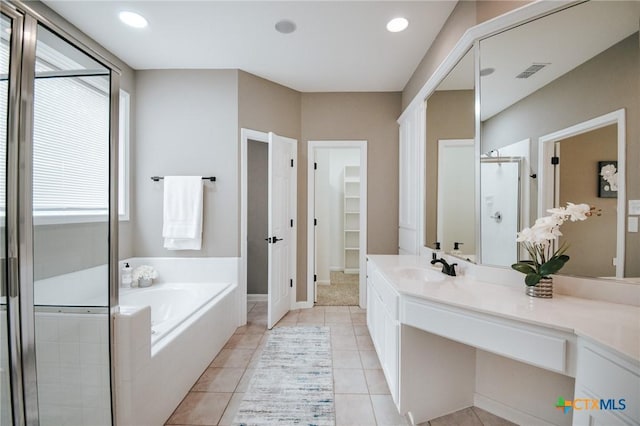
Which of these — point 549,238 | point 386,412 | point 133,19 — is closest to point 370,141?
point 549,238

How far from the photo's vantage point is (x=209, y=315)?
2.21 m

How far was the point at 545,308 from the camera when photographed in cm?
112

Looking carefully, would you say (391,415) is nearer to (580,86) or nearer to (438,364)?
(438,364)

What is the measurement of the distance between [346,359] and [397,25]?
273 centimetres

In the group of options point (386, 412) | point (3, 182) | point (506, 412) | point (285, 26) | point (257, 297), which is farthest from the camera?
point (257, 297)

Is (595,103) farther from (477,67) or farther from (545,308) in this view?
(545,308)

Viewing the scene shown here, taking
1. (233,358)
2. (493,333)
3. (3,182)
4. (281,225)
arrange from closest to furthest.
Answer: (3,182), (493,333), (233,358), (281,225)

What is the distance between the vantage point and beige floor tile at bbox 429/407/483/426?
152cm

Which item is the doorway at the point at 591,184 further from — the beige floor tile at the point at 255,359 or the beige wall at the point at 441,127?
the beige floor tile at the point at 255,359

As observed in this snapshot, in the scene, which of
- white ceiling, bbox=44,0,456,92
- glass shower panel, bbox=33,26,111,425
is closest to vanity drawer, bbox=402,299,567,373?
glass shower panel, bbox=33,26,111,425

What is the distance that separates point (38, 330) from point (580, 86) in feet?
8.71

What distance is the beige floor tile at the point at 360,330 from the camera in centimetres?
269

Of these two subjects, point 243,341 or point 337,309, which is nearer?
point 243,341

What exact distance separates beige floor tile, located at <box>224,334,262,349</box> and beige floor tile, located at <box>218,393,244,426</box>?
2.14 ft
